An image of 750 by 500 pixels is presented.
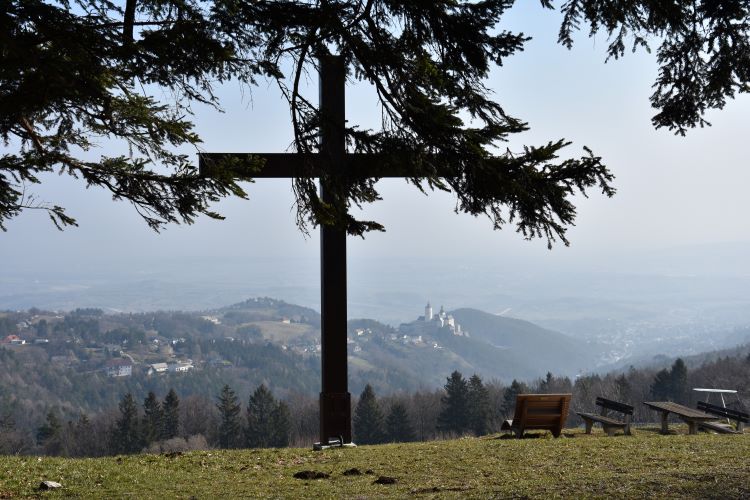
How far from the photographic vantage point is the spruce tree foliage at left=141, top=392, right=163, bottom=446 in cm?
4506

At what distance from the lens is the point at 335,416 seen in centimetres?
865

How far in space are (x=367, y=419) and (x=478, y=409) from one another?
229 inches

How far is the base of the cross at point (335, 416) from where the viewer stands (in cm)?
859

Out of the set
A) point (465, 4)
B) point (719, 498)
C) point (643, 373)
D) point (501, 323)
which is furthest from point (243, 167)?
point (501, 323)

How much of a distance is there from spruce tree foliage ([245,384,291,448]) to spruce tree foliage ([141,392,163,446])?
16.5ft

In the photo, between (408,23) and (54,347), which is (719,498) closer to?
(408,23)

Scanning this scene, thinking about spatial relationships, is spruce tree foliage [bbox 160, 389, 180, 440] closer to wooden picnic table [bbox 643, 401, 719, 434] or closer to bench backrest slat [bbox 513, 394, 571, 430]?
wooden picnic table [bbox 643, 401, 719, 434]

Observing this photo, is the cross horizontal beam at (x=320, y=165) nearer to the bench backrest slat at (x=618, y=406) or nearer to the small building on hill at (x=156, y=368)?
the bench backrest slat at (x=618, y=406)

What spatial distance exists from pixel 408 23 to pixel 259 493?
3.66 m

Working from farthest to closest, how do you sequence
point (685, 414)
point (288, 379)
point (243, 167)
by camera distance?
point (288, 379)
point (685, 414)
point (243, 167)

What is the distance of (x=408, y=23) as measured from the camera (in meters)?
6.24

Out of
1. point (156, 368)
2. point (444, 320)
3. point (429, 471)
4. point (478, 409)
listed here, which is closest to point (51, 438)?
point (478, 409)

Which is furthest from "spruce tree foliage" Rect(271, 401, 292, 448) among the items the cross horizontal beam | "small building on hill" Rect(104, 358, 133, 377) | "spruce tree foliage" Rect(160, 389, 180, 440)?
"small building on hill" Rect(104, 358, 133, 377)

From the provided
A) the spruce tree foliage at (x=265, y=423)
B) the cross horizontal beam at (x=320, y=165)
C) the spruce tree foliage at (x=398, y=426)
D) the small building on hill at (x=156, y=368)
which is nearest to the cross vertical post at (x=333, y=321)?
the cross horizontal beam at (x=320, y=165)
